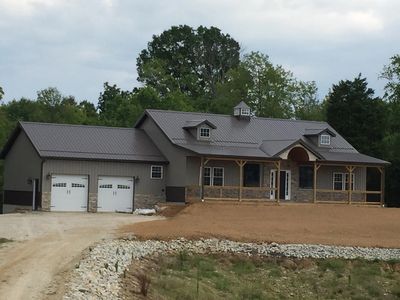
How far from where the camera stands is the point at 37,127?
139ft

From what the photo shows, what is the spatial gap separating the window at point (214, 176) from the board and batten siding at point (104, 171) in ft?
8.13

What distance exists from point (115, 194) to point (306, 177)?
11754mm

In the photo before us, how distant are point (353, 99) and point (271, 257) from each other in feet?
112

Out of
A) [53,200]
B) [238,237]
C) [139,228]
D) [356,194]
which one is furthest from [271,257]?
[356,194]

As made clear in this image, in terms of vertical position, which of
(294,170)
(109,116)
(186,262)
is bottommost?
(186,262)

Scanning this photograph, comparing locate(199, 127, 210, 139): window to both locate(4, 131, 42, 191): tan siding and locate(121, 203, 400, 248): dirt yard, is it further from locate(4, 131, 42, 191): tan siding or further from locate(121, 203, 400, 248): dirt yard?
locate(4, 131, 42, 191): tan siding

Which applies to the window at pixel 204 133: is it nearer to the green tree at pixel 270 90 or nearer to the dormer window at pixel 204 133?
the dormer window at pixel 204 133

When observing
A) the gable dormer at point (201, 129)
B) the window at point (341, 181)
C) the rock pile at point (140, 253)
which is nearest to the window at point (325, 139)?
the window at point (341, 181)

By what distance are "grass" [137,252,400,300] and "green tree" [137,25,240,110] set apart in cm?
5991

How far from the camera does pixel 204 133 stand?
141 feet

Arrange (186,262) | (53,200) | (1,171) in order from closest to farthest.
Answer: (186,262) → (53,200) → (1,171)

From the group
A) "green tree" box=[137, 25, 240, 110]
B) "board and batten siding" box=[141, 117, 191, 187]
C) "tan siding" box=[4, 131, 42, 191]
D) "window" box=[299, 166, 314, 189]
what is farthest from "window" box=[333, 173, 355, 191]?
"green tree" box=[137, 25, 240, 110]

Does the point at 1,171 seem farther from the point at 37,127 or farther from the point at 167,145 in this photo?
the point at 167,145

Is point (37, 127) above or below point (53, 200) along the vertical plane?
above
